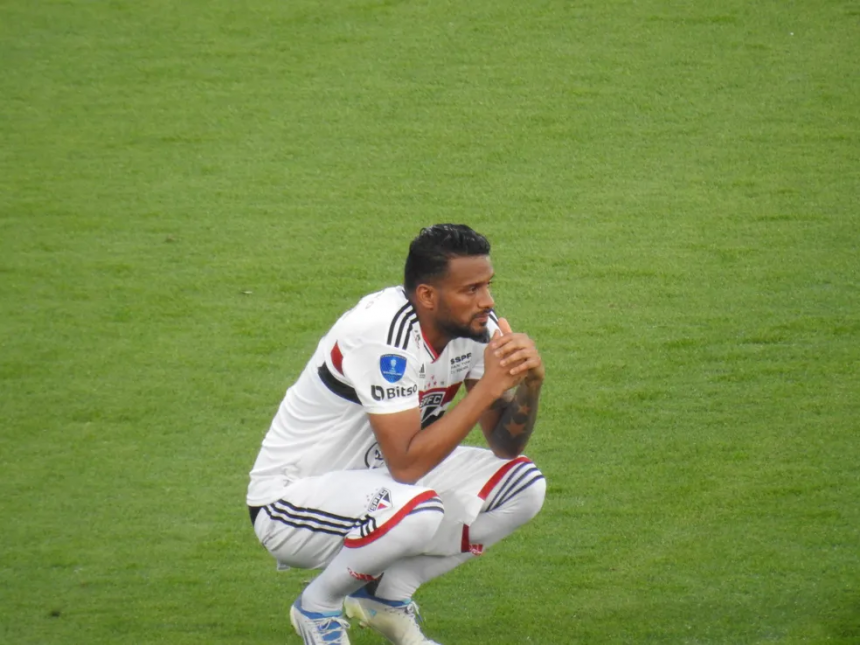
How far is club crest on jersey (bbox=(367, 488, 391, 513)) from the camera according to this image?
372cm

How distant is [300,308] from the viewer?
642cm

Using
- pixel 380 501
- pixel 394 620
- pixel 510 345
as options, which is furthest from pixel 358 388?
pixel 394 620

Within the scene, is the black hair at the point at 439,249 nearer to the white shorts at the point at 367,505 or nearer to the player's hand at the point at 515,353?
the player's hand at the point at 515,353

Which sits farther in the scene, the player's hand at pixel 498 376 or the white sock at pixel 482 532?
the white sock at pixel 482 532

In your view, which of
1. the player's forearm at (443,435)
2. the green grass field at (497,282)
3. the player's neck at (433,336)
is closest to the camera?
the player's forearm at (443,435)

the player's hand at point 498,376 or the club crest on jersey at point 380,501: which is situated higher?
the player's hand at point 498,376

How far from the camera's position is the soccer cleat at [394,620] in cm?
400

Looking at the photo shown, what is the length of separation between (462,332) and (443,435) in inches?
14.0

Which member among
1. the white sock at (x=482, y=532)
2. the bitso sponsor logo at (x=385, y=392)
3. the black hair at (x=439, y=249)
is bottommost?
the white sock at (x=482, y=532)

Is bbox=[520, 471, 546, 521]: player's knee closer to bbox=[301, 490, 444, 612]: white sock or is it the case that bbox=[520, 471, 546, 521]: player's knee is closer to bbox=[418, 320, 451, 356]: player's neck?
bbox=[301, 490, 444, 612]: white sock

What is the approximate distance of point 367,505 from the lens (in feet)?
12.3

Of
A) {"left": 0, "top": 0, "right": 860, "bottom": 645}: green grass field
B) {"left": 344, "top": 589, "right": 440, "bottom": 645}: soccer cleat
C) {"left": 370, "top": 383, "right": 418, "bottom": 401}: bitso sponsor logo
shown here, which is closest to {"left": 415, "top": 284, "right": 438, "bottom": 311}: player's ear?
{"left": 370, "top": 383, "right": 418, "bottom": 401}: bitso sponsor logo

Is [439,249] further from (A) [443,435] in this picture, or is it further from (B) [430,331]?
(A) [443,435]

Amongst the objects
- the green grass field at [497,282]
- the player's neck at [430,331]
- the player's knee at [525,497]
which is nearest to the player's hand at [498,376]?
the player's neck at [430,331]
